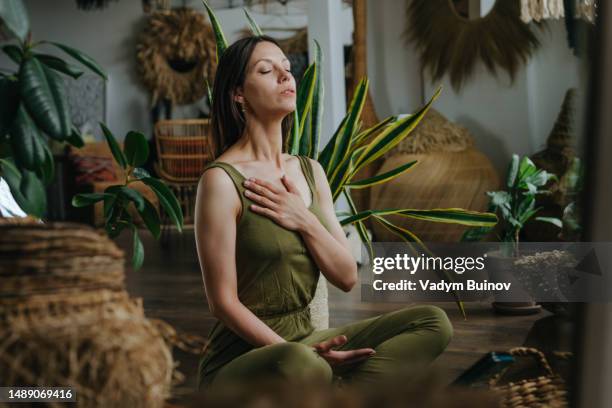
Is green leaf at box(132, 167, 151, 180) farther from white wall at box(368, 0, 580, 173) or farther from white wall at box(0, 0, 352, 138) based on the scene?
white wall at box(368, 0, 580, 173)

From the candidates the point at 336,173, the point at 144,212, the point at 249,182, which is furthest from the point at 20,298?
the point at 336,173

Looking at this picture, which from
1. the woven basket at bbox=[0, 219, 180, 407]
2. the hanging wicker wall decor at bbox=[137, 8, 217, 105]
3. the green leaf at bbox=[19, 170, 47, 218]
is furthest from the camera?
the hanging wicker wall decor at bbox=[137, 8, 217, 105]

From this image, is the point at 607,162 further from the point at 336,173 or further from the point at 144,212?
the point at 144,212

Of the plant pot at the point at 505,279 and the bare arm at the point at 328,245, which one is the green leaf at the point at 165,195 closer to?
the bare arm at the point at 328,245

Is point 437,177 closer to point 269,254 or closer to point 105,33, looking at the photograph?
point 105,33

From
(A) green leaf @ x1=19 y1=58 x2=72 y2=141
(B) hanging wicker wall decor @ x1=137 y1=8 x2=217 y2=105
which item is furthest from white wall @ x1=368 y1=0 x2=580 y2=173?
(A) green leaf @ x1=19 y1=58 x2=72 y2=141

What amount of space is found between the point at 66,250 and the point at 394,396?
15.1 inches

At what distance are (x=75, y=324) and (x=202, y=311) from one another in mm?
1386

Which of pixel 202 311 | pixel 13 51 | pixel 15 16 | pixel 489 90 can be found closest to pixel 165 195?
pixel 13 51

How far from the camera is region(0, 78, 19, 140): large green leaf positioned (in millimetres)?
899

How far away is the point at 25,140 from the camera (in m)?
0.90

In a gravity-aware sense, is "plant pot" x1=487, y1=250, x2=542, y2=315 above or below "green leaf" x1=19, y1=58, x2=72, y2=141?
below

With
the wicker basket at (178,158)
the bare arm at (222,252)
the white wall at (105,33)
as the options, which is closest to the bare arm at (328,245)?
the bare arm at (222,252)

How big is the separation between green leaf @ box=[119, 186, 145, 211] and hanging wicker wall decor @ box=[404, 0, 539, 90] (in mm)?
2078
